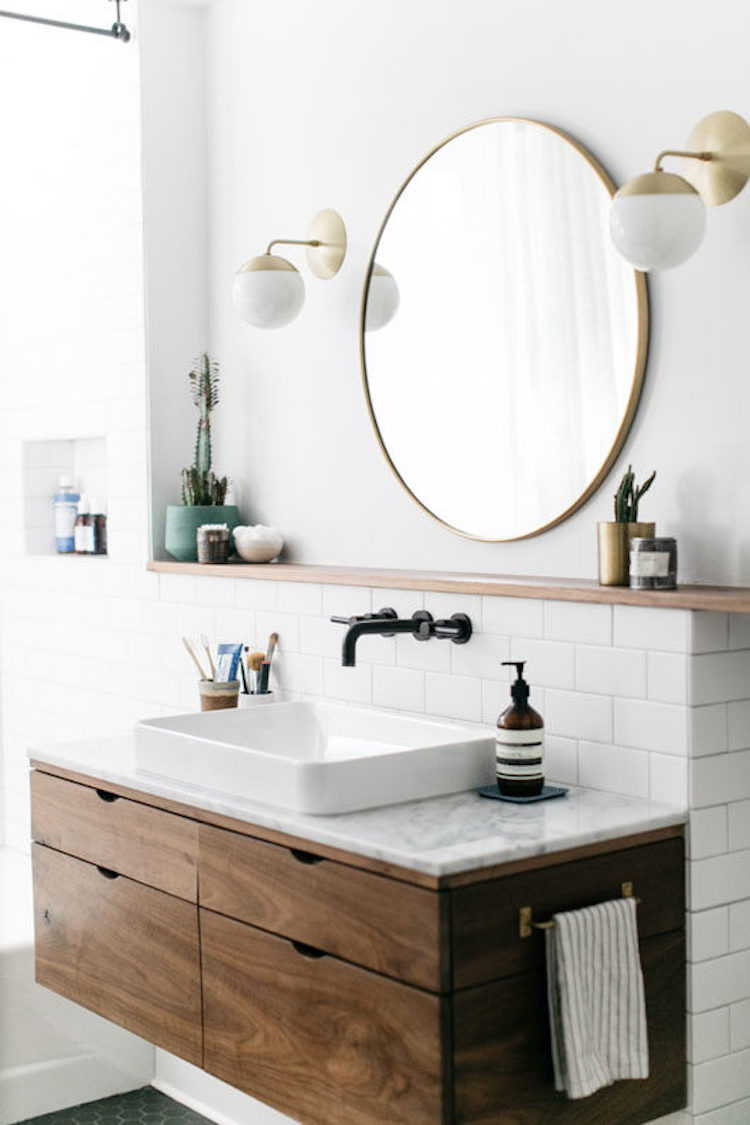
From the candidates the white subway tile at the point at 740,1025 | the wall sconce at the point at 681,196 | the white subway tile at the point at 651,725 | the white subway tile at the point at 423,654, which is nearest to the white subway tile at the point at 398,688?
the white subway tile at the point at 423,654

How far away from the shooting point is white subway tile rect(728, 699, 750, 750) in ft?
8.44

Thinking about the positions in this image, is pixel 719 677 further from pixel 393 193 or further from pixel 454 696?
pixel 393 193

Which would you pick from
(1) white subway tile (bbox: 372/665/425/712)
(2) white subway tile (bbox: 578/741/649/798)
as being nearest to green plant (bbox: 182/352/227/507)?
(1) white subway tile (bbox: 372/665/425/712)

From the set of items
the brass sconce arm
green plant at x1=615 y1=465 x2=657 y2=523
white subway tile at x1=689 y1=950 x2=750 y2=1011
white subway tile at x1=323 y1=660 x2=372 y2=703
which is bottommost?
white subway tile at x1=689 y1=950 x2=750 y2=1011

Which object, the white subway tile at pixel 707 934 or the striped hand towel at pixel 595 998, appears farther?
the white subway tile at pixel 707 934

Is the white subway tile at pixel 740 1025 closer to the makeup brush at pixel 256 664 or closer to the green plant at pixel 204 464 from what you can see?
the makeup brush at pixel 256 664

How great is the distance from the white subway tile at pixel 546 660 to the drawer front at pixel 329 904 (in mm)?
621

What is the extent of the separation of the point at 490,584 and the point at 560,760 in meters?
0.39

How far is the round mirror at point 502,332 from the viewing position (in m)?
2.88

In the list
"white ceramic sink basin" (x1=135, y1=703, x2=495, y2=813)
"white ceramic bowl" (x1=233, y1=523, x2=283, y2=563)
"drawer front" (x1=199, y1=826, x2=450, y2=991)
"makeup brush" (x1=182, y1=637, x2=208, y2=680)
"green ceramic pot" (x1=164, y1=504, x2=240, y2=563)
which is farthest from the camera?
"green ceramic pot" (x1=164, y1=504, x2=240, y2=563)

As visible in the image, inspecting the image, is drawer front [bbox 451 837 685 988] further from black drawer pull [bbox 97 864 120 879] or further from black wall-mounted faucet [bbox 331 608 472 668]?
black drawer pull [bbox 97 864 120 879]

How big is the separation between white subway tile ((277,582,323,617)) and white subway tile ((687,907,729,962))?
49.1 inches

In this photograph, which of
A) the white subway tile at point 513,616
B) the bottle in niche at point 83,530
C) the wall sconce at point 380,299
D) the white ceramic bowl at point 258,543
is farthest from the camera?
the bottle in niche at point 83,530

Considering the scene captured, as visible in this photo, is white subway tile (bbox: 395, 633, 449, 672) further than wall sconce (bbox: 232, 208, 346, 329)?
No
